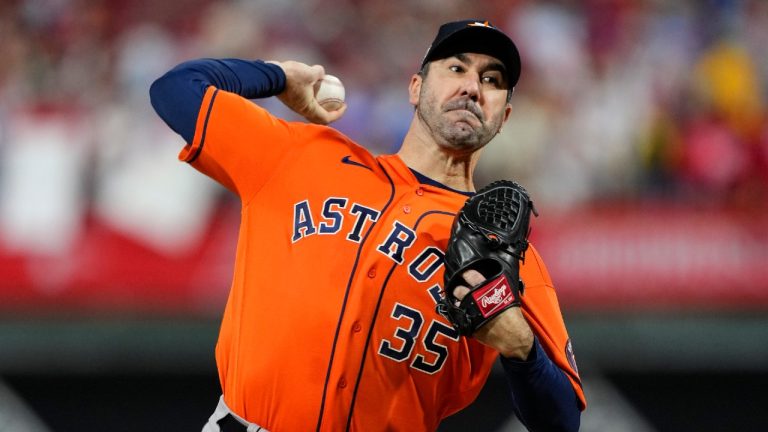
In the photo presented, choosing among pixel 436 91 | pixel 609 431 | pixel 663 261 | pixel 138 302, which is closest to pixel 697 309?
pixel 663 261

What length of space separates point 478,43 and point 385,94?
11.6 feet

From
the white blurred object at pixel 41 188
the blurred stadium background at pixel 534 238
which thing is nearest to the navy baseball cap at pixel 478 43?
the blurred stadium background at pixel 534 238

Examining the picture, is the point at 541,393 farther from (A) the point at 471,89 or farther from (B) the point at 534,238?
(B) the point at 534,238

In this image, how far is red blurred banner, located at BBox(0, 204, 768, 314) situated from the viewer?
5.79 metres

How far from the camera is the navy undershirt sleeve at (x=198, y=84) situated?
2686mm

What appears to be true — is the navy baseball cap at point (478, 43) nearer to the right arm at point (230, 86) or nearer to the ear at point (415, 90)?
the ear at point (415, 90)

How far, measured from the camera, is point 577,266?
5844 millimetres

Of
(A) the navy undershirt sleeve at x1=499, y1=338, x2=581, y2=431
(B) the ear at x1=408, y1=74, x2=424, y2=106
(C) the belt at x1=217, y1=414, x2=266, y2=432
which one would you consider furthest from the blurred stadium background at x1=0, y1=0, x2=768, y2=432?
(A) the navy undershirt sleeve at x1=499, y1=338, x2=581, y2=431

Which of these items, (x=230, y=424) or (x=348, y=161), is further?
(x=348, y=161)

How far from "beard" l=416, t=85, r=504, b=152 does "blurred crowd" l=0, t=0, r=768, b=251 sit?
3.06m

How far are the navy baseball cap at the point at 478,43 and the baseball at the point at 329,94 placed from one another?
→ 0.29 metres

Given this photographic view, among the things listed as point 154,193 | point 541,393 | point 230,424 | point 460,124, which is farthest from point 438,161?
point 154,193

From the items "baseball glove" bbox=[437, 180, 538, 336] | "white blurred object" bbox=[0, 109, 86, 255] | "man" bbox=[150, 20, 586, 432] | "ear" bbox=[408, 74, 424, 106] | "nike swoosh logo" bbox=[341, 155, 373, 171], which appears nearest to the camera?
"baseball glove" bbox=[437, 180, 538, 336]

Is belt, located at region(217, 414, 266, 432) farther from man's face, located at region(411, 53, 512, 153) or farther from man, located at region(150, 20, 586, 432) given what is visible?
man's face, located at region(411, 53, 512, 153)
